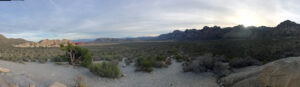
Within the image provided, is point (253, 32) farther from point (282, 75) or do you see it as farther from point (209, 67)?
point (282, 75)

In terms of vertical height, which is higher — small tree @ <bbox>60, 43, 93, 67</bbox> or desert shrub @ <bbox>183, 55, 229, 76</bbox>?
small tree @ <bbox>60, 43, 93, 67</bbox>

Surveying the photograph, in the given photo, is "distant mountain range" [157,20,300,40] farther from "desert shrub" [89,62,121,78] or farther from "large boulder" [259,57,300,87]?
"desert shrub" [89,62,121,78]

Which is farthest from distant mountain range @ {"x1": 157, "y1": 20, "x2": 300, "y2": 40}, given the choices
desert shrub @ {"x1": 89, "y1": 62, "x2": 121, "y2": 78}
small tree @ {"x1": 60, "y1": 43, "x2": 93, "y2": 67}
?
small tree @ {"x1": 60, "y1": 43, "x2": 93, "y2": 67}

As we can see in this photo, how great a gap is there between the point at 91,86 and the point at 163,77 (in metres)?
4.44

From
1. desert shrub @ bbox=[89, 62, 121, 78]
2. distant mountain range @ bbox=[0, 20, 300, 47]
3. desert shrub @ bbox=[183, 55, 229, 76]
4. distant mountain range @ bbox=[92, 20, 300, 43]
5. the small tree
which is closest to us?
desert shrub @ bbox=[89, 62, 121, 78]

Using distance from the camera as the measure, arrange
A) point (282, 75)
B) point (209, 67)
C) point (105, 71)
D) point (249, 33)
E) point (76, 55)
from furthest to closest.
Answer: point (249, 33)
point (76, 55)
point (209, 67)
point (105, 71)
point (282, 75)

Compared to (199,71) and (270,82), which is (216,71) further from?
(270,82)

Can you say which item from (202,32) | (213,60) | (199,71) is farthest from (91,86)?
(202,32)

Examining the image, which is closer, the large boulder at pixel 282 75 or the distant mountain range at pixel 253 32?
the large boulder at pixel 282 75

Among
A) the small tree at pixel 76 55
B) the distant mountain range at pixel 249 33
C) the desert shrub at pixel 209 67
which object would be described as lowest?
the desert shrub at pixel 209 67

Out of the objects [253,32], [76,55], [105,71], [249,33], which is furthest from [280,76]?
[249,33]

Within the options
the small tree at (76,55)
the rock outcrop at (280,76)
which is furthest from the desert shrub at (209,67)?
the small tree at (76,55)

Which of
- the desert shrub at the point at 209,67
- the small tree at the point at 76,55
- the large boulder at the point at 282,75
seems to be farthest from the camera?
the small tree at the point at 76,55

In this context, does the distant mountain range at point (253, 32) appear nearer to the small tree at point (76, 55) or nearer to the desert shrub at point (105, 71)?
the desert shrub at point (105, 71)
